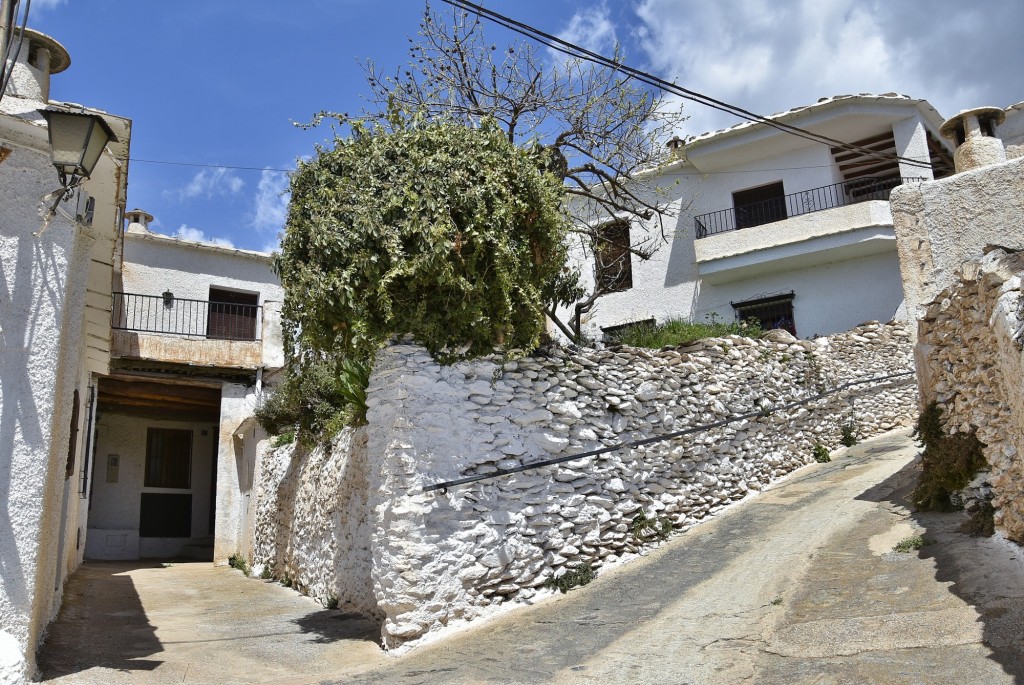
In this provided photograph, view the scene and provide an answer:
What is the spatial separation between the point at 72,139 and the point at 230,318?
14284 mm

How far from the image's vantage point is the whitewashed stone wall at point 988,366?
539cm

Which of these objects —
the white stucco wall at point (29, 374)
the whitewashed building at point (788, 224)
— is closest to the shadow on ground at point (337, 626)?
the white stucco wall at point (29, 374)

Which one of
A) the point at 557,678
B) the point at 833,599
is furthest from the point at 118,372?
the point at 833,599

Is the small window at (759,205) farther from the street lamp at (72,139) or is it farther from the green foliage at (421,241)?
the street lamp at (72,139)

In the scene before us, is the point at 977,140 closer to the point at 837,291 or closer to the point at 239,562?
the point at 837,291

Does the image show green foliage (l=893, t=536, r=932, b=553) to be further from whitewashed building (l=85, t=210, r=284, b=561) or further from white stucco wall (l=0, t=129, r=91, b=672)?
whitewashed building (l=85, t=210, r=284, b=561)

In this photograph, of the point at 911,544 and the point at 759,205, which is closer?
the point at 911,544

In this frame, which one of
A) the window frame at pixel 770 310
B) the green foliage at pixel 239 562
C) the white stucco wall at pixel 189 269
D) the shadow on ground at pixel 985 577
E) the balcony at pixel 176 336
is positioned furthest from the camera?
the white stucco wall at pixel 189 269

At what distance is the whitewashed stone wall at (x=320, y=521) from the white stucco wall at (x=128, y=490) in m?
6.23

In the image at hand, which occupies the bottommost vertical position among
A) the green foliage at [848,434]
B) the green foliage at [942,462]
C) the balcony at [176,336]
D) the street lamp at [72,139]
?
the green foliage at [942,462]

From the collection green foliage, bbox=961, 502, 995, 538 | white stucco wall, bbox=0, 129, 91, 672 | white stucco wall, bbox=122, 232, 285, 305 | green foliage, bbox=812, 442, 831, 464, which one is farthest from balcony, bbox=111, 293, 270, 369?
green foliage, bbox=961, 502, 995, 538

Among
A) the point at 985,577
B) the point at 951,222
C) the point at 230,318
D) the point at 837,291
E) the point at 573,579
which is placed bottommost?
the point at 573,579

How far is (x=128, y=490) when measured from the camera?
18.7m

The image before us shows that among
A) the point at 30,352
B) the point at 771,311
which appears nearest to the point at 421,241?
the point at 30,352
